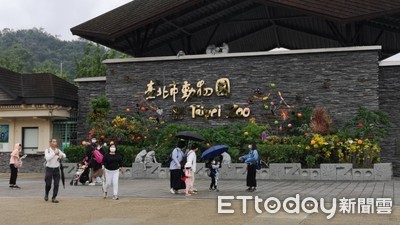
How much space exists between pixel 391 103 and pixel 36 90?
743 inches

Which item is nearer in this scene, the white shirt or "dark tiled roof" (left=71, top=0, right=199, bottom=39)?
the white shirt

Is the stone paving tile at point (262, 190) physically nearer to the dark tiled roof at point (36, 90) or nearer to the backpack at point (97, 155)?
the backpack at point (97, 155)

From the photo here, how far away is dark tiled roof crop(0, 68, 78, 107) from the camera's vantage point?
27391 millimetres

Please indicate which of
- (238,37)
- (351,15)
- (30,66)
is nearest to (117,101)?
(238,37)

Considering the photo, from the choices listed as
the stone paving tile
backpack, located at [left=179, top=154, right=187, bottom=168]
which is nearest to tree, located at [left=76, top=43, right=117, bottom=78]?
the stone paving tile

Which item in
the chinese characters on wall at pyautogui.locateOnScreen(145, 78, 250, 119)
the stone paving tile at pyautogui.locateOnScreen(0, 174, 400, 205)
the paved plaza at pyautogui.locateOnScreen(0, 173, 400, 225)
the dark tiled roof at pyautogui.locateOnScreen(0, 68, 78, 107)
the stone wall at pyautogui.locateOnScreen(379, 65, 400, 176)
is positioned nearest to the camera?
the paved plaza at pyautogui.locateOnScreen(0, 173, 400, 225)

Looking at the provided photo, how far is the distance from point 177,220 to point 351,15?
1479 centimetres

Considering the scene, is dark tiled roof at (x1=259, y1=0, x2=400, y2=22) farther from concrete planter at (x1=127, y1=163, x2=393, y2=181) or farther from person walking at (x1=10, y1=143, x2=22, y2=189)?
person walking at (x1=10, y1=143, x2=22, y2=189)

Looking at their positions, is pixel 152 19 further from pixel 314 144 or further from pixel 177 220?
pixel 177 220

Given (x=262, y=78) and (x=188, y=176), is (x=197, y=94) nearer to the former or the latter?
(x=262, y=78)

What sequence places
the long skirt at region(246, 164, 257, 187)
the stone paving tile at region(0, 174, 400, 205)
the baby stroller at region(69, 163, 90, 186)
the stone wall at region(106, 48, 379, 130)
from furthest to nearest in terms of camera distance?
the stone wall at region(106, 48, 379, 130) < the baby stroller at region(69, 163, 90, 186) < the long skirt at region(246, 164, 257, 187) < the stone paving tile at region(0, 174, 400, 205)

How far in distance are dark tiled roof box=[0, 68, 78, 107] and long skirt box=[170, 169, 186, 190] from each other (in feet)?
46.2

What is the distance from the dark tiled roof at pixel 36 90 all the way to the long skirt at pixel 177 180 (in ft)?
46.2

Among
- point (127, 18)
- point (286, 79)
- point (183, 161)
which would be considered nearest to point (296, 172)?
point (286, 79)
